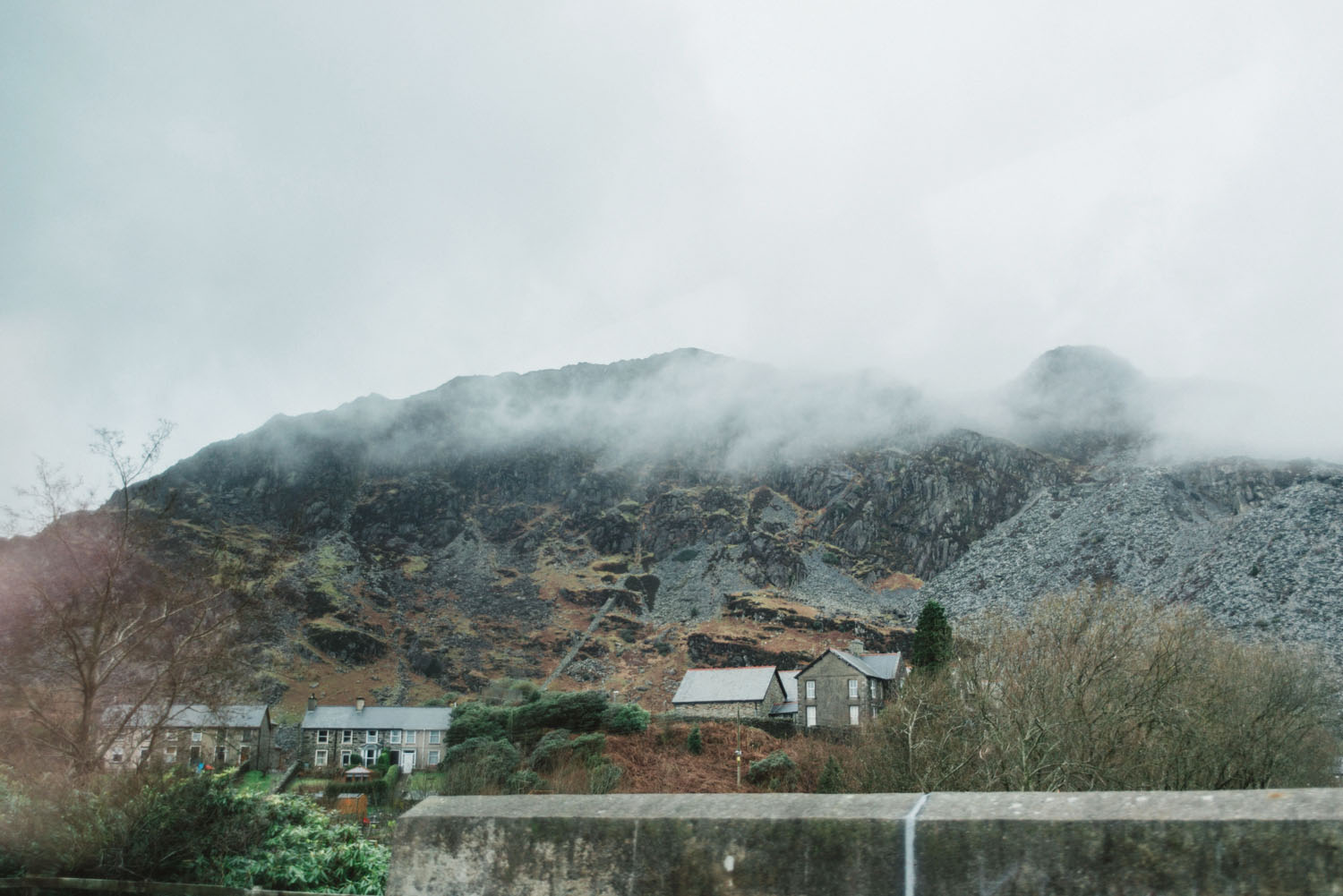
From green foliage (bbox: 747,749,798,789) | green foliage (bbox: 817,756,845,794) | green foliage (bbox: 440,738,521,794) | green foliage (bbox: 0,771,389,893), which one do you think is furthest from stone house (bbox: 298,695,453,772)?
green foliage (bbox: 0,771,389,893)

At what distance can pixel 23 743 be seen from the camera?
1741 centimetres

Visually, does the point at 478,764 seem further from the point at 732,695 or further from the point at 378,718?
the point at 378,718

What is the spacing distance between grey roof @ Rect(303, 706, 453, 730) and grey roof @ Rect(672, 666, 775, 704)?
2228 centimetres

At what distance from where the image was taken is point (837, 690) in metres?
70.1

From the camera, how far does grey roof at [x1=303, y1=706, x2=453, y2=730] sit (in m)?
80.4

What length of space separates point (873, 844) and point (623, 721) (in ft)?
182

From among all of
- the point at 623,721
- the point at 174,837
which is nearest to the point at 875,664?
the point at 623,721

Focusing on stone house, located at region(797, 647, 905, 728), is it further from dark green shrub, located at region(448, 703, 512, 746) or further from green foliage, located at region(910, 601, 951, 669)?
dark green shrub, located at region(448, 703, 512, 746)

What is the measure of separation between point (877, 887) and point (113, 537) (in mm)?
23597

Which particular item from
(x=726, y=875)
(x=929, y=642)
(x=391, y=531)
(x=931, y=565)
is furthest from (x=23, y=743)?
(x=391, y=531)

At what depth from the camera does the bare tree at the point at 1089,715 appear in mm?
22516

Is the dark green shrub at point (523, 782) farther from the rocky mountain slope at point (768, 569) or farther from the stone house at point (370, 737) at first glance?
the rocky mountain slope at point (768, 569)

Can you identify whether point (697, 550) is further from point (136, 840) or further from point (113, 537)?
point (136, 840)

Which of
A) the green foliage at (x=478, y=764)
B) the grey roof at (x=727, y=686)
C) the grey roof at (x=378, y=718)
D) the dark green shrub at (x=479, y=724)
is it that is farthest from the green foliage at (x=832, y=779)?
the grey roof at (x=378, y=718)
